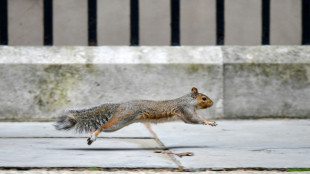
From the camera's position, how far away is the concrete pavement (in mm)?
4473

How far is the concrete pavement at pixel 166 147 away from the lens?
447 cm

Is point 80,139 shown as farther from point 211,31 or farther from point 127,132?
point 211,31

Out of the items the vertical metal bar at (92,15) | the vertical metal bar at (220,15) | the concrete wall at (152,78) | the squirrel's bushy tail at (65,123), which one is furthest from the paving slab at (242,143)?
the vertical metal bar at (92,15)

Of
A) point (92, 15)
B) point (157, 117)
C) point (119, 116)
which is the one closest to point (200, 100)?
point (157, 117)

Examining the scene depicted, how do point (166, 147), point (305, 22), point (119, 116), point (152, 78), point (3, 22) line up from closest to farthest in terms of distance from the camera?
point (119, 116), point (166, 147), point (152, 78), point (3, 22), point (305, 22)

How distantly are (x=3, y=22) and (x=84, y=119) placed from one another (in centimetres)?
337

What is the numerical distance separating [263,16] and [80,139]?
3661 millimetres

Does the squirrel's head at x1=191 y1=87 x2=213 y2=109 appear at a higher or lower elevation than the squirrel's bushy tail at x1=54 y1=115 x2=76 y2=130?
higher

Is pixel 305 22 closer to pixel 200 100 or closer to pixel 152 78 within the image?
pixel 152 78

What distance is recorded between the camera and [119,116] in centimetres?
537

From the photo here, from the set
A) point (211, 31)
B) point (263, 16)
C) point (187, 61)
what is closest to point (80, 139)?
point (187, 61)

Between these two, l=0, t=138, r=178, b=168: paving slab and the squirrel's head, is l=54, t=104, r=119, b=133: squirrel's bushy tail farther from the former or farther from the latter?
the squirrel's head

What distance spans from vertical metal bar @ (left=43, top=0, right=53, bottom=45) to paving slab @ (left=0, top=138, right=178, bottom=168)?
2.57 metres

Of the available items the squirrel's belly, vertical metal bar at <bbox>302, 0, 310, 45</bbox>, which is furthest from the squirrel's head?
vertical metal bar at <bbox>302, 0, 310, 45</bbox>
